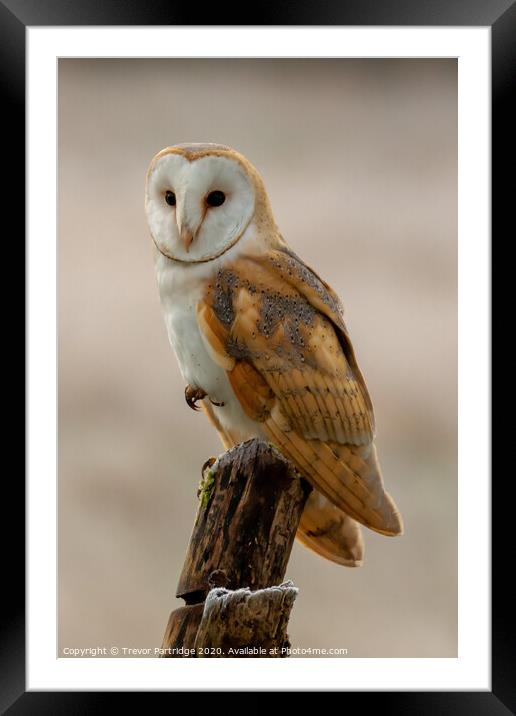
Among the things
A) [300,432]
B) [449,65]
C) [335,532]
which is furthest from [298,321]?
[449,65]

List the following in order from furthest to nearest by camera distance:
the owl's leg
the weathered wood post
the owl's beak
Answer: the owl's leg → the owl's beak → the weathered wood post

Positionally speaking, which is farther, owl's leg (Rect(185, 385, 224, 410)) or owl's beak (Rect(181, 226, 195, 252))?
owl's leg (Rect(185, 385, 224, 410))

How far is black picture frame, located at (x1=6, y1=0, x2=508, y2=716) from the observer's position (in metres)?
1.98

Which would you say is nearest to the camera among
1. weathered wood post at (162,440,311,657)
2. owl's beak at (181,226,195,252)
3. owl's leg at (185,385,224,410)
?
weathered wood post at (162,440,311,657)

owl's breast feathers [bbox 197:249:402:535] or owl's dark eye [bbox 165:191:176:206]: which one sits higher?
owl's dark eye [bbox 165:191:176:206]

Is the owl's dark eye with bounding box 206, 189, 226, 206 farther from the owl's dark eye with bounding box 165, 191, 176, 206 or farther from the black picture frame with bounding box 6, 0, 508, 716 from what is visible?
the black picture frame with bounding box 6, 0, 508, 716

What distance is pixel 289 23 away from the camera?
6.53ft

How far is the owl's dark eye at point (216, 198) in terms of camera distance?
204cm

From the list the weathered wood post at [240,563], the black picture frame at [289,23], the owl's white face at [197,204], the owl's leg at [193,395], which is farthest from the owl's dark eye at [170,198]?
the weathered wood post at [240,563]

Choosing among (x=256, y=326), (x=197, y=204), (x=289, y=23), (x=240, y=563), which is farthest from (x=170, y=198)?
(x=240, y=563)

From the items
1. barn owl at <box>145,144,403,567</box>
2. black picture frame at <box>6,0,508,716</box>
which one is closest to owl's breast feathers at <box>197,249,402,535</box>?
barn owl at <box>145,144,403,567</box>

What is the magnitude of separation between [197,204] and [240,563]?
81cm

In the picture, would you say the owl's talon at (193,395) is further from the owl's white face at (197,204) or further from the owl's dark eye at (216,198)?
the owl's dark eye at (216,198)

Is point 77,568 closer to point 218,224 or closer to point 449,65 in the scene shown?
point 218,224
